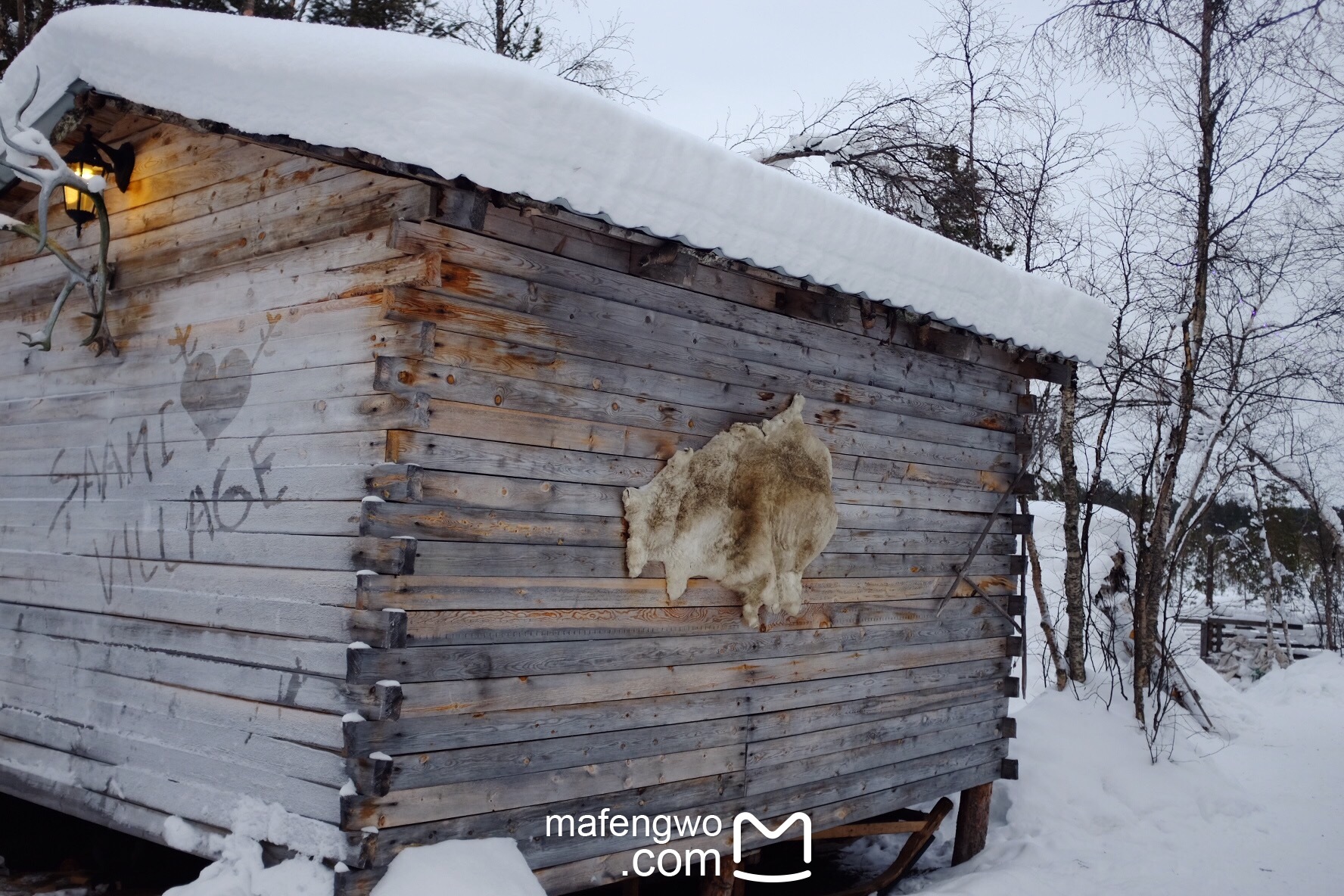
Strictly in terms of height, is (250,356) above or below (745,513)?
above

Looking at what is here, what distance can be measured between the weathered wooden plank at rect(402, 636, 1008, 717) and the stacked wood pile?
0.06 feet

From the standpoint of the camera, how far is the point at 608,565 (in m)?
5.09

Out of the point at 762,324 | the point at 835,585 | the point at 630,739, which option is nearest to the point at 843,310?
the point at 762,324

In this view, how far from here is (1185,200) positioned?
37.6ft

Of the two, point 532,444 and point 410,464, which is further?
point 532,444

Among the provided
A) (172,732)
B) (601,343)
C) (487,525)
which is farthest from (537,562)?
(172,732)

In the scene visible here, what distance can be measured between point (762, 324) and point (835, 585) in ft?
5.48

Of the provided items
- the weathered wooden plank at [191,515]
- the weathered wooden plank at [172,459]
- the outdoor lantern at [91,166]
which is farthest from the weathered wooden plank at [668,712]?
the outdoor lantern at [91,166]

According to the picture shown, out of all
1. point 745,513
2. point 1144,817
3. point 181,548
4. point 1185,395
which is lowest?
point 1144,817

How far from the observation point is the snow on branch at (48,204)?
17.5 feet

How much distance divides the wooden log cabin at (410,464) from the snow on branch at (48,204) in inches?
5.5

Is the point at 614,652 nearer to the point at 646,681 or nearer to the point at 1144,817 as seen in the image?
the point at 646,681

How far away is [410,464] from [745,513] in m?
2.05

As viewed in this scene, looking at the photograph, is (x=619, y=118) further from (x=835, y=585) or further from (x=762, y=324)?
(x=835, y=585)
